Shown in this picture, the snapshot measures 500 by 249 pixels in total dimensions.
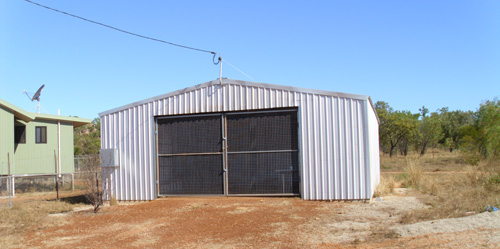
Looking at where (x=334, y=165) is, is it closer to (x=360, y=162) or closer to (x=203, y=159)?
(x=360, y=162)

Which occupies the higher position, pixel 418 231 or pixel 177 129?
pixel 177 129

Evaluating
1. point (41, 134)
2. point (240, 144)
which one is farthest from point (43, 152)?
point (240, 144)

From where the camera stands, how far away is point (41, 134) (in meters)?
24.3

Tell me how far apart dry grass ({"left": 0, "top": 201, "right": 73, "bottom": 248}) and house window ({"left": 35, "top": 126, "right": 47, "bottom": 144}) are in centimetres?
1128

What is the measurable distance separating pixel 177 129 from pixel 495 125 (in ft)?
60.8

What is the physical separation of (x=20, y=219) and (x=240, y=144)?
624 cm

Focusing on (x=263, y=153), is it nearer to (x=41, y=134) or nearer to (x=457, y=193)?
(x=457, y=193)

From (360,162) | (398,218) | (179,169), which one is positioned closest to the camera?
(398,218)

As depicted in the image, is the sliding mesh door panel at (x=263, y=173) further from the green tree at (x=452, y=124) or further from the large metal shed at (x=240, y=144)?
the green tree at (x=452, y=124)

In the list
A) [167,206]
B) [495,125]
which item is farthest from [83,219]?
[495,125]

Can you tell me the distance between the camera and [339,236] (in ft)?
25.7

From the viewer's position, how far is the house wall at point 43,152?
2331 cm

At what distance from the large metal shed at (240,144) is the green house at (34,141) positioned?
9366 mm

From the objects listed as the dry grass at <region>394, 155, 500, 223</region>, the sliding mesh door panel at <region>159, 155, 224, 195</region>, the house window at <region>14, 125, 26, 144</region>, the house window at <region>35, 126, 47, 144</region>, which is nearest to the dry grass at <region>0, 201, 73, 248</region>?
the sliding mesh door panel at <region>159, 155, 224, 195</region>
